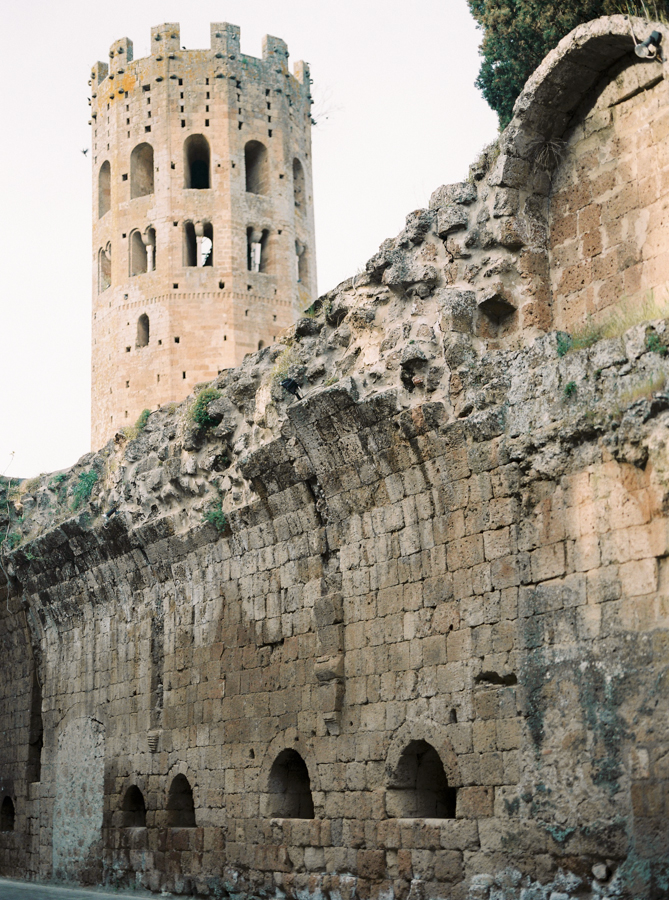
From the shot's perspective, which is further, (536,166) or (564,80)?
(536,166)

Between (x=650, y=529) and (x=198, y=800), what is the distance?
691 cm

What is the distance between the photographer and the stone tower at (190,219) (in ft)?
127

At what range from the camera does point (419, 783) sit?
10.5 meters

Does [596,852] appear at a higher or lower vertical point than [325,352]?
lower

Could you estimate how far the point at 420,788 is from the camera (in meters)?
10.5

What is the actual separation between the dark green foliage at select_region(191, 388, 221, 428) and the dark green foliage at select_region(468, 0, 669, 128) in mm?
6069

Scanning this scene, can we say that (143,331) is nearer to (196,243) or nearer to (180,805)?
(196,243)

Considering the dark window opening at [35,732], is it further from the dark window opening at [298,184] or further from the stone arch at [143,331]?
the dark window opening at [298,184]

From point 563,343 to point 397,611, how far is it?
111 inches

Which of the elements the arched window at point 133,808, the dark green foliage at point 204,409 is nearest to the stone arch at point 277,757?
the arched window at point 133,808

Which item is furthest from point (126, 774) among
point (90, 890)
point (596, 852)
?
point (596, 852)

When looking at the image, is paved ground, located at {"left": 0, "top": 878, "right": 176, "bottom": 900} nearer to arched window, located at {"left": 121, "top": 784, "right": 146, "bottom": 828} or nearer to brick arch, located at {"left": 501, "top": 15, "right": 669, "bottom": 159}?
arched window, located at {"left": 121, "top": 784, "right": 146, "bottom": 828}

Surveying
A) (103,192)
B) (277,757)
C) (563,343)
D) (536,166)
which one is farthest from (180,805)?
(103,192)

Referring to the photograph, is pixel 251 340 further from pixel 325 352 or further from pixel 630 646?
pixel 630 646
